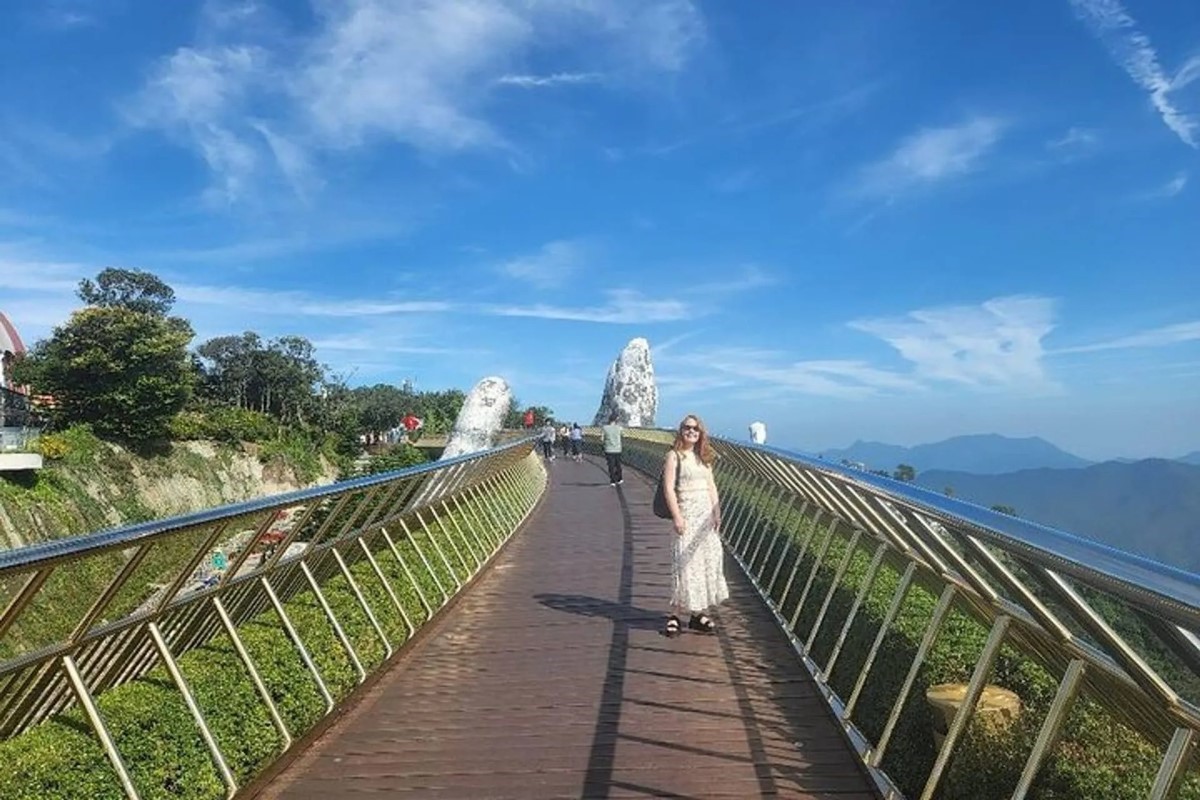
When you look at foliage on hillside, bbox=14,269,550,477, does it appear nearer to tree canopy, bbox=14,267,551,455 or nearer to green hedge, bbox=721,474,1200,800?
tree canopy, bbox=14,267,551,455

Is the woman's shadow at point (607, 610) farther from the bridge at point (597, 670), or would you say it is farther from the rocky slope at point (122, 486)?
the rocky slope at point (122, 486)

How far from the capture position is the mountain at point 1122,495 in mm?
72750

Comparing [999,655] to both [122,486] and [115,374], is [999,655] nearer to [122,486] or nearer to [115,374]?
[122,486]

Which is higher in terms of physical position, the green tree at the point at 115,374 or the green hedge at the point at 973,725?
the green hedge at the point at 973,725

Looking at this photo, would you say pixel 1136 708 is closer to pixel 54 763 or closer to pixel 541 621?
pixel 54 763

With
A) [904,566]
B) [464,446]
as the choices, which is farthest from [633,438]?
[904,566]

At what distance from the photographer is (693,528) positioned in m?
8.11

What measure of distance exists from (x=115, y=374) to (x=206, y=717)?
47.9 metres

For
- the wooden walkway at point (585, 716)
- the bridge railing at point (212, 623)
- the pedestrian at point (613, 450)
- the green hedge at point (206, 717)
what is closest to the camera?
the green hedge at point (206, 717)

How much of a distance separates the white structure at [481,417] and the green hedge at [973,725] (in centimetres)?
3725

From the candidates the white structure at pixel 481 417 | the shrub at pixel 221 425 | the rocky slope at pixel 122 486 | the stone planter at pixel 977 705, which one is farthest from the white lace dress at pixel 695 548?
the shrub at pixel 221 425

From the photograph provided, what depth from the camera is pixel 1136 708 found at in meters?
2.75

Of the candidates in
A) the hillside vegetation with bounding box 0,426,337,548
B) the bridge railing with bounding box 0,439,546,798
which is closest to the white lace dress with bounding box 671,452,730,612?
the bridge railing with bounding box 0,439,546,798

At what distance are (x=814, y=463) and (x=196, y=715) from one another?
4.53 meters
